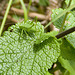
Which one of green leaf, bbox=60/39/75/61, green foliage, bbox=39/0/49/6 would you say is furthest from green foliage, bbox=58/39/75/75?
green foliage, bbox=39/0/49/6

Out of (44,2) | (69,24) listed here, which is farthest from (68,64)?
(44,2)

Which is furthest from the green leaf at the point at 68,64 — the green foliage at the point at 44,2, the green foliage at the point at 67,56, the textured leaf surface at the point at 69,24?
the green foliage at the point at 44,2

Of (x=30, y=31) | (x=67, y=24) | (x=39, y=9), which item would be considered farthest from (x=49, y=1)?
(x=30, y=31)

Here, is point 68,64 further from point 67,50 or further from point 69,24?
point 69,24

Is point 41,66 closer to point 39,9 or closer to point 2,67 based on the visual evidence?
point 2,67

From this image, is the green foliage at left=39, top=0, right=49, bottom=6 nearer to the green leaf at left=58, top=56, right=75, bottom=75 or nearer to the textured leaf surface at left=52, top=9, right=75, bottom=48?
the textured leaf surface at left=52, top=9, right=75, bottom=48

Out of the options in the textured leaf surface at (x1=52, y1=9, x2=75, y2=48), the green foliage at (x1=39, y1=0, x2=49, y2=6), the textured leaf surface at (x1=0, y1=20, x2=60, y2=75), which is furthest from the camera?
the green foliage at (x1=39, y1=0, x2=49, y2=6)

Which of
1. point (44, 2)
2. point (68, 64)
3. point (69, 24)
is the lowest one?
point (68, 64)

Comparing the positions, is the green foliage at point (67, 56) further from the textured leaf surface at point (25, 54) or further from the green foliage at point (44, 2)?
the green foliage at point (44, 2)
